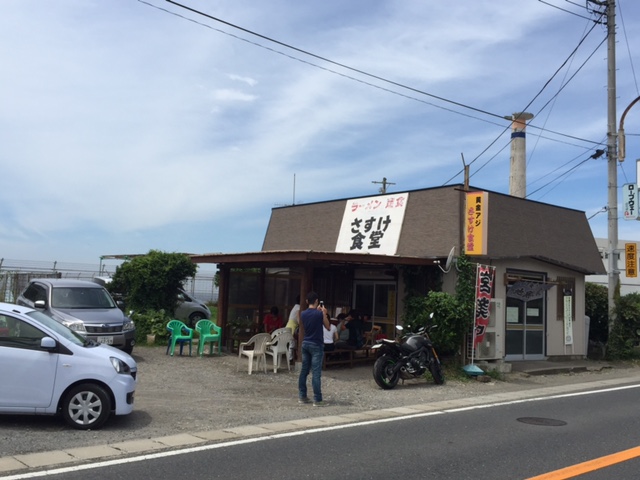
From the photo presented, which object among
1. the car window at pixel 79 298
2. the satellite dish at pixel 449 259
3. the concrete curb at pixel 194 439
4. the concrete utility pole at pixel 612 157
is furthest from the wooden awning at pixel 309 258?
the concrete utility pole at pixel 612 157

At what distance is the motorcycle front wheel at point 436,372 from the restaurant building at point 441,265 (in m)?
2.30

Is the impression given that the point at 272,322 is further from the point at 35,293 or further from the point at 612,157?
the point at 612,157

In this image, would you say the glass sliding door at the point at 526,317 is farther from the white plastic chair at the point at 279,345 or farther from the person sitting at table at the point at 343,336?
the white plastic chair at the point at 279,345

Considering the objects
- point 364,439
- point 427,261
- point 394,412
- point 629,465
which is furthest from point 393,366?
point 629,465

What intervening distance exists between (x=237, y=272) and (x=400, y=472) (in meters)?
12.2

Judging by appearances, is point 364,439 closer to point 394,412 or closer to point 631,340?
point 394,412

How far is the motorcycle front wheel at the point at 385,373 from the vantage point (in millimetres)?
12078

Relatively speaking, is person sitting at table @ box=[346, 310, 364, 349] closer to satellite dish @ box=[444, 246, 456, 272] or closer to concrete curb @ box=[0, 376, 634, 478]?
satellite dish @ box=[444, 246, 456, 272]

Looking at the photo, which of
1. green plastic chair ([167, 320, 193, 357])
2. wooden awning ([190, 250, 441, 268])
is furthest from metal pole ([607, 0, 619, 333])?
green plastic chair ([167, 320, 193, 357])

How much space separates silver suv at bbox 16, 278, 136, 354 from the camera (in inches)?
515

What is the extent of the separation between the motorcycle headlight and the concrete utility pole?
15.5m

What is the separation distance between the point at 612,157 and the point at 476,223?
7198mm

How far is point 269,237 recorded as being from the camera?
21.4 metres

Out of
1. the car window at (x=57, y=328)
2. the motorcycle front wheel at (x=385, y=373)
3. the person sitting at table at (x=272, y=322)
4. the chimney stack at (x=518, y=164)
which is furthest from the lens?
the chimney stack at (x=518, y=164)
